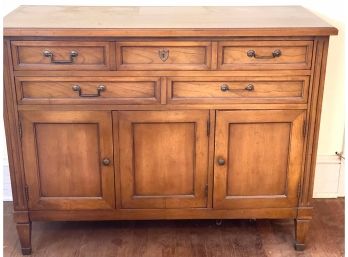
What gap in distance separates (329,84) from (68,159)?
1.24 meters

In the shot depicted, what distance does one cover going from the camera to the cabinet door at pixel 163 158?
1.77m

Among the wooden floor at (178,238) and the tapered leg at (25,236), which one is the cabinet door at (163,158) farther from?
the tapered leg at (25,236)

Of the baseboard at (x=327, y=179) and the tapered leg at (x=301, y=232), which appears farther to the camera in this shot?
the baseboard at (x=327, y=179)

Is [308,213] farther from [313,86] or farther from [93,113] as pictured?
[93,113]

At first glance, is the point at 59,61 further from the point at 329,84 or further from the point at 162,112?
the point at 329,84

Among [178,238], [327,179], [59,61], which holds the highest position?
[59,61]

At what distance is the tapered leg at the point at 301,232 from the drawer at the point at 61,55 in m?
0.98

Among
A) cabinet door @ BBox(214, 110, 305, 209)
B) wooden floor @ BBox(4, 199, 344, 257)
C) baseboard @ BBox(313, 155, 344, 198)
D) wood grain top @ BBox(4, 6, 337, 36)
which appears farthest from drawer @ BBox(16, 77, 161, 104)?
baseboard @ BBox(313, 155, 344, 198)

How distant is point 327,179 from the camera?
2.41 metres

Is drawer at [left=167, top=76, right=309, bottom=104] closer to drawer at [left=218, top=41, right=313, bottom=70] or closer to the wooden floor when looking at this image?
drawer at [left=218, top=41, right=313, bottom=70]

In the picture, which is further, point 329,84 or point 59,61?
point 329,84

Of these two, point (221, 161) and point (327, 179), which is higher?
point (221, 161)

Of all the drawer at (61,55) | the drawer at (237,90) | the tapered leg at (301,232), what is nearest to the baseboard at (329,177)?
the tapered leg at (301,232)

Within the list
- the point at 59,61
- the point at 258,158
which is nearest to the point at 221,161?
the point at 258,158
